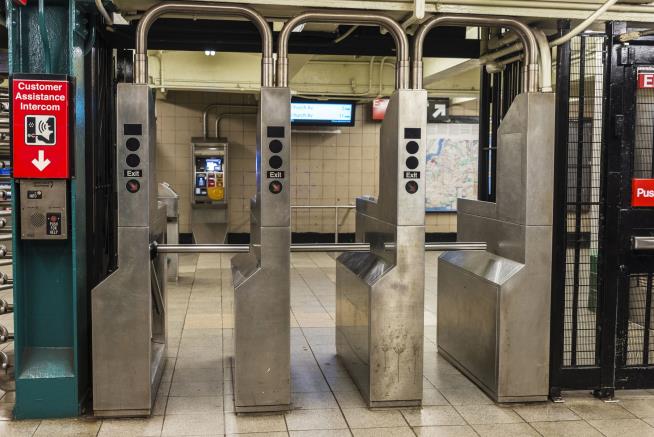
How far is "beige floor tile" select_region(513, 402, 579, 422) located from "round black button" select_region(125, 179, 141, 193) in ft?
7.89

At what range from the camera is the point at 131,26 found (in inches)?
166

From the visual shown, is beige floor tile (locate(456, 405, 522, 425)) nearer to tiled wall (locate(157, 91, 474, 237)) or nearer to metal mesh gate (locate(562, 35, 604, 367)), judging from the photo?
metal mesh gate (locate(562, 35, 604, 367))

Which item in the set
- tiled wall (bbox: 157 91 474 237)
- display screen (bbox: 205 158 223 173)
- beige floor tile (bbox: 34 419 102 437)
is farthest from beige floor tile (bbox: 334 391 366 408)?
tiled wall (bbox: 157 91 474 237)

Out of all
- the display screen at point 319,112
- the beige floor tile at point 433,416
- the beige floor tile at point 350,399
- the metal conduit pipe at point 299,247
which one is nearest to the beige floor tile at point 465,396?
the beige floor tile at point 433,416

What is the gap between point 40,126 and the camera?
3.39 meters

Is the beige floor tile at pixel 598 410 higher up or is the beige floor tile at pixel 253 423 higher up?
the beige floor tile at pixel 253 423

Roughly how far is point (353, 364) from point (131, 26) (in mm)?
2515

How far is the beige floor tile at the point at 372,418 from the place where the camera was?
3.56 meters

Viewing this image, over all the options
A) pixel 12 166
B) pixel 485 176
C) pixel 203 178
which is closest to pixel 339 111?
pixel 203 178

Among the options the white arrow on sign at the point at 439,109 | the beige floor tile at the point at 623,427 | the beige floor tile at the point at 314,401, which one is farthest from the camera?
the white arrow on sign at the point at 439,109

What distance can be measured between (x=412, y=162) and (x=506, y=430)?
1.48m

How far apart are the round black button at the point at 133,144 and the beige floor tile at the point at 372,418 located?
1817 millimetres

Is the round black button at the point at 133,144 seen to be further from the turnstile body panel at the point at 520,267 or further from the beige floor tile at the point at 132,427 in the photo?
the turnstile body panel at the point at 520,267

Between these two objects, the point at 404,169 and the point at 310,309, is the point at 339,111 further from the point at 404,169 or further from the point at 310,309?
the point at 404,169
